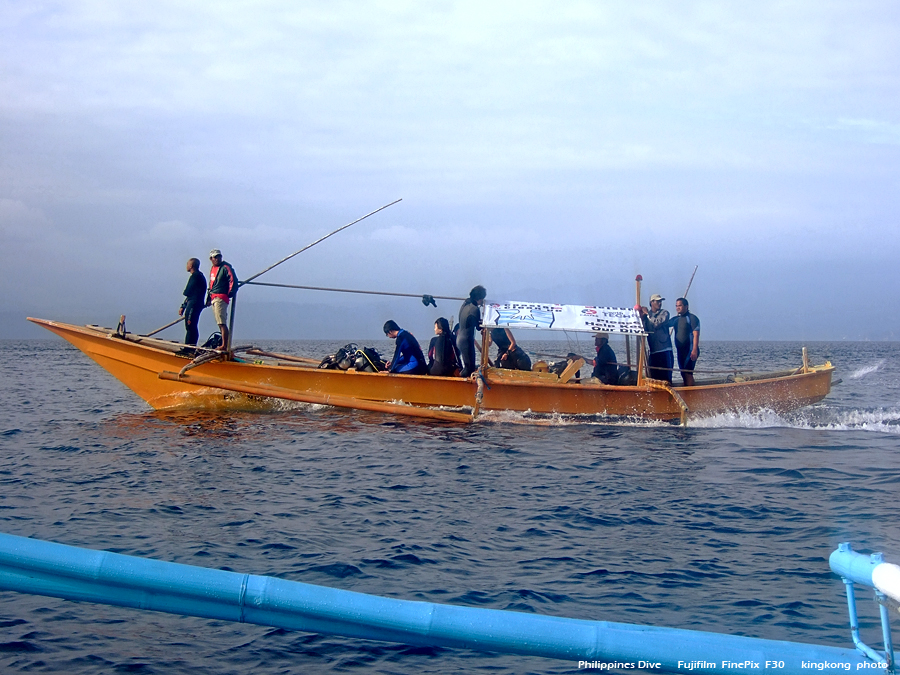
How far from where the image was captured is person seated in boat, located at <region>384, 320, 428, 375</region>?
15.0 m

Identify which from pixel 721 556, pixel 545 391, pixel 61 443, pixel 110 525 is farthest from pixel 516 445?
pixel 61 443

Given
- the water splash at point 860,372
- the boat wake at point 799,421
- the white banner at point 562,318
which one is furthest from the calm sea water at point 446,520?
the water splash at point 860,372

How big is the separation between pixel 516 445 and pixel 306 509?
16.2ft

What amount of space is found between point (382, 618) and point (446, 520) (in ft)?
18.8

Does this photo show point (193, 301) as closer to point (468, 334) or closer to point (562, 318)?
point (468, 334)

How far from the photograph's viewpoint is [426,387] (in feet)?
47.4

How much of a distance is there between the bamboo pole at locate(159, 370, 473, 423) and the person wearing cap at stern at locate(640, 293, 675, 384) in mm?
4242

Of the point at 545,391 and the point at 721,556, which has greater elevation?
the point at 545,391

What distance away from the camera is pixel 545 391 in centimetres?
1449

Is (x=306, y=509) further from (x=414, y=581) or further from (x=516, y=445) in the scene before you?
(x=516, y=445)

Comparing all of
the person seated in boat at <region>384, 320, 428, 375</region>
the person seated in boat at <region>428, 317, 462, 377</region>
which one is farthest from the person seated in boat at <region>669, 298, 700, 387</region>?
the person seated in boat at <region>384, 320, 428, 375</region>

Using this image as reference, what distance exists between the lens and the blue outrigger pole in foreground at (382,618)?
2471mm

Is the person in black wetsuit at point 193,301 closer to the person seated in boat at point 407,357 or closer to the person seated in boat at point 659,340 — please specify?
the person seated in boat at point 407,357

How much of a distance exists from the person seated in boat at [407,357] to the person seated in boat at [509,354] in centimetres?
164
